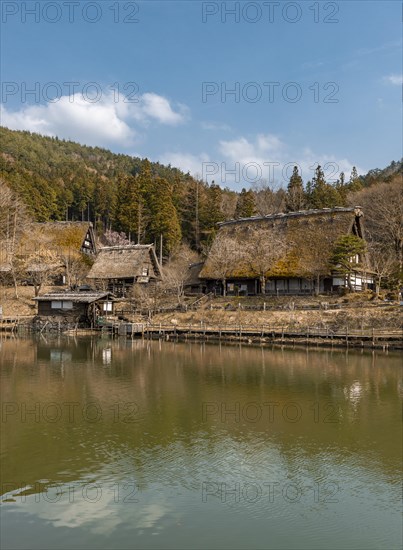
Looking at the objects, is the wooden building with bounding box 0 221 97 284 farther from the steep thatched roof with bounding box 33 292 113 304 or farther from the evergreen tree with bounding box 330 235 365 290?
the evergreen tree with bounding box 330 235 365 290

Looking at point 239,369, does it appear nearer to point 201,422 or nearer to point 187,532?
point 201,422

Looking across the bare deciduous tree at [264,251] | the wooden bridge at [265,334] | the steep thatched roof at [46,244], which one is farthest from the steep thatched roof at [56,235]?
the bare deciduous tree at [264,251]

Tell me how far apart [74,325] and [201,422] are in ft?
88.0

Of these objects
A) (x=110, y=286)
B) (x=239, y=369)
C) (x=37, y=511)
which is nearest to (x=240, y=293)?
(x=110, y=286)

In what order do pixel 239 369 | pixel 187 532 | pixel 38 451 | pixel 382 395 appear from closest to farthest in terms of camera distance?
pixel 187 532 → pixel 38 451 → pixel 382 395 → pixel 239 369

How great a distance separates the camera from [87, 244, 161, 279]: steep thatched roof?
44344 millimetres

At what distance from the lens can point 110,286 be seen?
45.5 metres

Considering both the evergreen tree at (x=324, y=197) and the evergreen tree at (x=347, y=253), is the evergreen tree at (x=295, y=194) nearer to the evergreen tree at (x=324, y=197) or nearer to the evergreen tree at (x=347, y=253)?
the evergreen tree at (x=324, y=197)

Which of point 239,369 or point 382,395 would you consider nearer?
point 382,395

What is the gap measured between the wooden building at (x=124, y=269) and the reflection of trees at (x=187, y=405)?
15399mm

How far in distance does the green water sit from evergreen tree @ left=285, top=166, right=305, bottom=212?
40.8m

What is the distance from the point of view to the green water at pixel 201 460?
8164 millimetres
